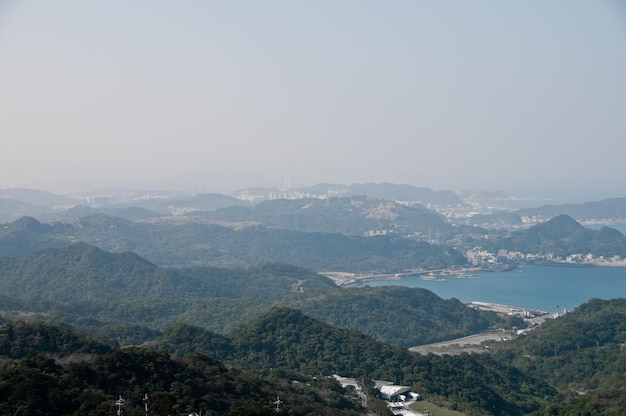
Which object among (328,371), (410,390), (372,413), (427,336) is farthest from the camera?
(427,336)

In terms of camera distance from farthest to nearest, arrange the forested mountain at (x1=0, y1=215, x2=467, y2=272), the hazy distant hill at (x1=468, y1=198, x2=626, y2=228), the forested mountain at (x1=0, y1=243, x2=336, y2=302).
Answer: the hazy distant hill at (x1=468, y1=198, x2=626, y2=228), the forested mountain at (x1=0, y1=215, x2=467, y2=272), the forested mountain at (x1=0, y1=243, x2=336, y2=302)

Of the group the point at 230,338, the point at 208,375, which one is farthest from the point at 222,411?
the point at 230,338

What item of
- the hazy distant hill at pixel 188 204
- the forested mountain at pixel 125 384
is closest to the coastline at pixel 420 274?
the forested mountain at pixel 125 384

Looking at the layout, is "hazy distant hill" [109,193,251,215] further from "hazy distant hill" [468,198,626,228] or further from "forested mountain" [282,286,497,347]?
"forested mountain" [282,286,497,347]

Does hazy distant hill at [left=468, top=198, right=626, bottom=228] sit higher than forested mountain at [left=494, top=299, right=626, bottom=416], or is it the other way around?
hazy distant hill at [left=468, top=198, right=626, bottom=228]

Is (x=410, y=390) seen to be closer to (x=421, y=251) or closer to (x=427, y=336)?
(x=427, y=336)

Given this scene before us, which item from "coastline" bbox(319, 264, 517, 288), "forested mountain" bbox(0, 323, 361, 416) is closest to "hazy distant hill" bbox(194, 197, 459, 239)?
"coastline" bbox(319, 264, 517, 288)

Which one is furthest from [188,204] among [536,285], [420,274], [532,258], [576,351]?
[576,351]
